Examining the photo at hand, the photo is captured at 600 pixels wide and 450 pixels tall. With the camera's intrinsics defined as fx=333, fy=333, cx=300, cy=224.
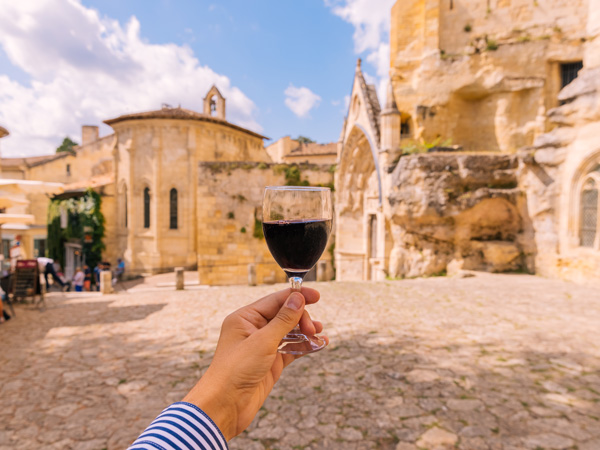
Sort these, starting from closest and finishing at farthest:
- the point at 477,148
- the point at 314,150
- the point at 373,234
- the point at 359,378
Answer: the point at 359,378 → the point at 477,148 → the point at 373,234 → the point at 314,150

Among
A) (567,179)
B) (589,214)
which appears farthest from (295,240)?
(567,179)

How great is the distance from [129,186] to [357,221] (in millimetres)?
13425

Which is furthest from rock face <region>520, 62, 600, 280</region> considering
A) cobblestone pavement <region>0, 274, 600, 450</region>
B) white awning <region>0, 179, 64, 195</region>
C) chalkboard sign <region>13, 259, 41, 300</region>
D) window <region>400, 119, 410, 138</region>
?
chalkboard sign <region>13, 259, 41, 300</region>

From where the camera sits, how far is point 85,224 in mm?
19781

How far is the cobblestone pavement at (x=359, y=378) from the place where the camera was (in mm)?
2760

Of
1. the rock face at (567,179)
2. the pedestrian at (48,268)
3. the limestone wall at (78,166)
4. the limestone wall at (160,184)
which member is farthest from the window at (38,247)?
the rock face at (567,179)

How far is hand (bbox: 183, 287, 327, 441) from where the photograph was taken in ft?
2.97

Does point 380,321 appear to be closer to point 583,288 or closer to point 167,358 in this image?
point 167,358

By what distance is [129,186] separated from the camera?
64.5 feet

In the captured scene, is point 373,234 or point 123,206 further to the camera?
point 123,206

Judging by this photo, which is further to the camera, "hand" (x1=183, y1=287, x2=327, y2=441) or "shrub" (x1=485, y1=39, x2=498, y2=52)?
"shrub" (x1=485, y1=39, x2=498, y2=52)

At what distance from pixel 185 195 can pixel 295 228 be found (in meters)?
19.6

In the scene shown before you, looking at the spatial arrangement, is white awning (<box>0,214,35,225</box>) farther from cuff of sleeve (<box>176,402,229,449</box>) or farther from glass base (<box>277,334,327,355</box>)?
cuff of sleeve (<box>176,402,229,449</box>)

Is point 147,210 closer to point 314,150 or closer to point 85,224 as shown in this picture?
point 85,224
